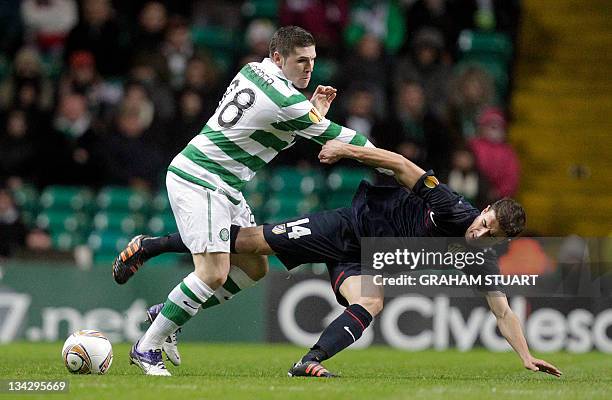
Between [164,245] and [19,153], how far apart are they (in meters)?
6.35

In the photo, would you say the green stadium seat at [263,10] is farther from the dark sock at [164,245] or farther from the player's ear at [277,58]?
the player's ear at [277,58]

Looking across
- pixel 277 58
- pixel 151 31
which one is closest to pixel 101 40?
pixel 151 31

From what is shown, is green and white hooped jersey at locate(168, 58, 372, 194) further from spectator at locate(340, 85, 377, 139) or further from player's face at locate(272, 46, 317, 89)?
spectator at locate(340, 85, 377, 139)

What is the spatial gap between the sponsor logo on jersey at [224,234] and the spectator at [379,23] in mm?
8254

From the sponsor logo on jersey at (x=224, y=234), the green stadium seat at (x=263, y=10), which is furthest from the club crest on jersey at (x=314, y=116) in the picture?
the green stadium seat at (x=263, y=10)

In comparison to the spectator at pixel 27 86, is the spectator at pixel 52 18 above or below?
above

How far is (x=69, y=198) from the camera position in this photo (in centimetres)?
1445

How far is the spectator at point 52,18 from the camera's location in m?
15.9

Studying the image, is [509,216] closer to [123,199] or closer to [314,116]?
[314,116]

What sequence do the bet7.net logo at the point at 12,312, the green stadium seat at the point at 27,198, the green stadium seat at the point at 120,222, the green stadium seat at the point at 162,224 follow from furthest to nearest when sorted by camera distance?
the green stadium seat at the point at 27,198 → the green stadium seat at the point at 120,222 → the green stadium seat at the point at 162,224 → the bet7.net logo at the point at 12,312

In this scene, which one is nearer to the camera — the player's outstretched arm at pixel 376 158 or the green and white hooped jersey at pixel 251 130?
the player's outstretched arm at pixel 376 158

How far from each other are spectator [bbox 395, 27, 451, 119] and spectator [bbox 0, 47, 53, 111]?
4397mm

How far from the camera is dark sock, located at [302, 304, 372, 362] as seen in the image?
7.80 meters

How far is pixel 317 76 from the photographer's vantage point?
15.0 metres
